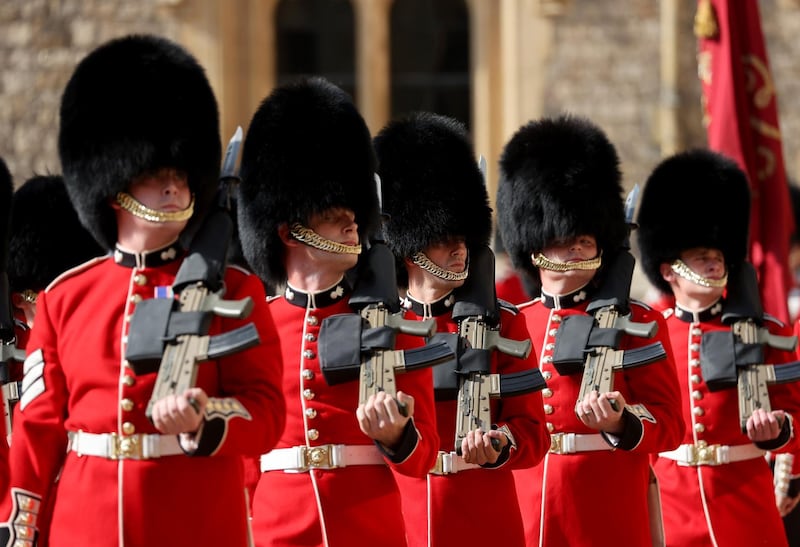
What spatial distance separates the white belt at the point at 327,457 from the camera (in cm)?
378

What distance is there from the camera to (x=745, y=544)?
502 centimetres

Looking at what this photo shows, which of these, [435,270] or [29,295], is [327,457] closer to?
[435,270]

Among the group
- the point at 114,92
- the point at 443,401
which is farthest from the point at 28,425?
the point at 443,401

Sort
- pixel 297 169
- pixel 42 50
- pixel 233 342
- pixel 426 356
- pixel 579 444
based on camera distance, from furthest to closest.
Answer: pixel 42 50
pixel 579 444
pixel 297 169
pixel 426 356
pixel 233 342

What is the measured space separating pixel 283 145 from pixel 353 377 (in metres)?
0.61

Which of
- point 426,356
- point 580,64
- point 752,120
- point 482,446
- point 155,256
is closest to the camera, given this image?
point 155,256

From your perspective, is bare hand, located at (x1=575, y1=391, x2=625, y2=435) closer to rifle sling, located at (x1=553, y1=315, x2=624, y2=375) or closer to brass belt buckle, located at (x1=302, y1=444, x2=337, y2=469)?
rifle sling, located at (x1=553, y1=315, x2=624, y2=375)

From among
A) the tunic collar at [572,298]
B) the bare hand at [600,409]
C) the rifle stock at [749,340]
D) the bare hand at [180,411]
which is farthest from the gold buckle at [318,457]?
the rifle stock at [749,340]

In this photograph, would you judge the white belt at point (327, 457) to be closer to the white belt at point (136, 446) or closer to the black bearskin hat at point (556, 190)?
the white belt at point (136, 446)

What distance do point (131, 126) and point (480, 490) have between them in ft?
4.57

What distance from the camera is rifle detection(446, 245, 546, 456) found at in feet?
13.8

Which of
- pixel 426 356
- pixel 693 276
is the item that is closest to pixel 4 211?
pixel 426 356

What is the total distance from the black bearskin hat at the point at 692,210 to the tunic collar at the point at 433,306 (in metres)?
1.28

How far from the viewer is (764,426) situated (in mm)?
4887
